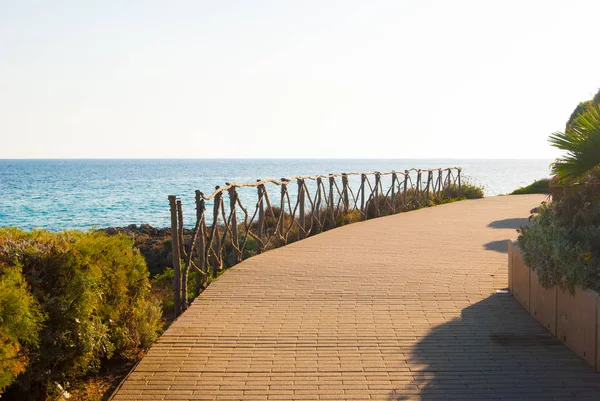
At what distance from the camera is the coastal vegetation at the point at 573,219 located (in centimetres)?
495

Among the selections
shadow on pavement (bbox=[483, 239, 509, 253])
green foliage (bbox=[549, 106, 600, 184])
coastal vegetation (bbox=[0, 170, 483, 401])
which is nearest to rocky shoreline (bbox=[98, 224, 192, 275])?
coastal vegetation (bbox=[0, 170, 483, 401])

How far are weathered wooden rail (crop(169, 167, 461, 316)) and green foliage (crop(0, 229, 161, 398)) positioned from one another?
4.98 ft

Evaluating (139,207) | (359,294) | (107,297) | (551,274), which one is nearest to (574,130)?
(551,274)

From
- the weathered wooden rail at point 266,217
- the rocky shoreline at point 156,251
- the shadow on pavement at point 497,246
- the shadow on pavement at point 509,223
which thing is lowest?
the rocky shoreline at point 156,251

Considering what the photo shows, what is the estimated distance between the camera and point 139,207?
1503 inches

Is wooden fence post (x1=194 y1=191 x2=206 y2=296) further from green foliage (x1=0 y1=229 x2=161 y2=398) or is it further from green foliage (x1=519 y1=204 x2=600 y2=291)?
green foliage (x1=519 y1=204 x2=600 y2=291)

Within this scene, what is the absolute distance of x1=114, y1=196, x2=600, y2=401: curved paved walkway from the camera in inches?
171

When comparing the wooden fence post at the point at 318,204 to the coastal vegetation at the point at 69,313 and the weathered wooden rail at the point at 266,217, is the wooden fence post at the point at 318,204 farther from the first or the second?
the coastal vegetation at the point at 69,313

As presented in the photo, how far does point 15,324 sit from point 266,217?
12465 millimetres

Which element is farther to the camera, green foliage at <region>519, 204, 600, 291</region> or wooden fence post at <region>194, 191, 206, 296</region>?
wooden fence post at <region>194, 191, 206, 296</region>

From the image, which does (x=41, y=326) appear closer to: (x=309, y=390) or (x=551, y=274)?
(x=309, y=390)

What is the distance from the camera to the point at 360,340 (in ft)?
17.5

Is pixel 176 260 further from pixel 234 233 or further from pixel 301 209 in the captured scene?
pixel 301 209

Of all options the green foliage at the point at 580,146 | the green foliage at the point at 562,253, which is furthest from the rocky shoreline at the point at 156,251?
the green foliage at the point at 580,146
